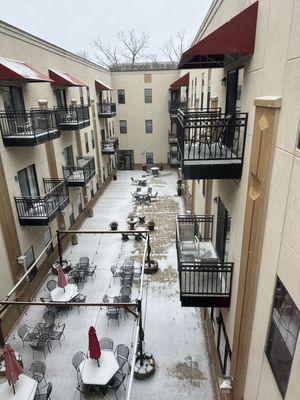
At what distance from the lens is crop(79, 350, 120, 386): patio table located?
26.5 feet

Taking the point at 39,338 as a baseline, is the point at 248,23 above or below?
above

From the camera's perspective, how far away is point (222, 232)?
27.5 ft

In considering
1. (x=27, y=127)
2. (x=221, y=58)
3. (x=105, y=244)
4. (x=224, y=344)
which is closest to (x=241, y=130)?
(x=221, y=58)

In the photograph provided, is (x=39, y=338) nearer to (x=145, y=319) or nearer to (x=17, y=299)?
(x=17, y=299)

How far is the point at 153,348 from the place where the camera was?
10094mm

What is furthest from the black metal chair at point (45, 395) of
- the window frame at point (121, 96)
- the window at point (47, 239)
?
the window frame at point (121, 96)

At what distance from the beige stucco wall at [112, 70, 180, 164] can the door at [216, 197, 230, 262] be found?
1028 inches

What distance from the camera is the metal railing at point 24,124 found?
10.9 meters

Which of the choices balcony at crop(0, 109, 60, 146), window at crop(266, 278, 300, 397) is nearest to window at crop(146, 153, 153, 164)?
balcony at crop(0, 109, 60, 146)

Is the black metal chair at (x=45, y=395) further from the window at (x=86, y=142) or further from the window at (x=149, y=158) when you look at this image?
the window at (x=149, y=158)

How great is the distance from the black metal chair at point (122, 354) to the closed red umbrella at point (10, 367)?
2.95m

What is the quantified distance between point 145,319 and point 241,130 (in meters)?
8.35

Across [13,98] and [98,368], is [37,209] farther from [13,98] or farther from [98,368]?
[98,368]

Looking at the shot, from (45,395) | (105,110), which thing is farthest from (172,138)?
(45,395)
